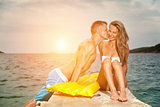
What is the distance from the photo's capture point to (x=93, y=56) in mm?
3756

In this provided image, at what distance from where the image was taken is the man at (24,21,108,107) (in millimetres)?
3660

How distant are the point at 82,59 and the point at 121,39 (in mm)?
859

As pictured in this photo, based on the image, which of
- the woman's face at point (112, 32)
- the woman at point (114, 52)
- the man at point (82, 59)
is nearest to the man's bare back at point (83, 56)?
the man at point (82, 59)

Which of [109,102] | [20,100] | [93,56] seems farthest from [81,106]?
[20,100]

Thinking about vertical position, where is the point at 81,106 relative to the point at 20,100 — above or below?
above

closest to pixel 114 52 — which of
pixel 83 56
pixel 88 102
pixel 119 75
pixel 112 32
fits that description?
pixel 112 32

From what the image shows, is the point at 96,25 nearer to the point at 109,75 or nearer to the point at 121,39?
the point at 121,39

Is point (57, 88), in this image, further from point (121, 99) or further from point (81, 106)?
point (121, 99)

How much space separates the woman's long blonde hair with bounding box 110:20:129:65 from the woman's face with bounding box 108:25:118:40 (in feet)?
0.18

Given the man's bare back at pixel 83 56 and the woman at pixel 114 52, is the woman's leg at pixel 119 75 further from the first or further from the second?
the man's bare back at pixel 83 56

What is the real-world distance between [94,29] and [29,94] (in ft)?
19.6

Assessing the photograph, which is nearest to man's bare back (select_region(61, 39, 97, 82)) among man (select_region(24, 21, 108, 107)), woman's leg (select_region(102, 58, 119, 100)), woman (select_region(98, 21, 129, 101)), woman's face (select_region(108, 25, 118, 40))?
man (select_region(24, 21, 108, 107))

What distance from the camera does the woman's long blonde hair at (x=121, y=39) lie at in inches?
137

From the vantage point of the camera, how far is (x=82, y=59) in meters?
3.67
